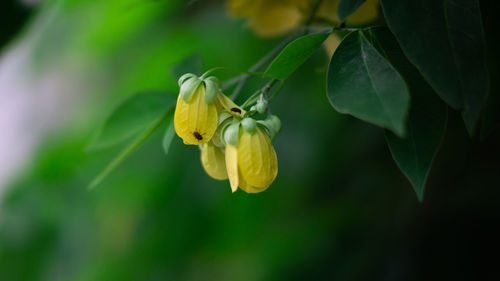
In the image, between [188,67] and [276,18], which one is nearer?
[188,67]

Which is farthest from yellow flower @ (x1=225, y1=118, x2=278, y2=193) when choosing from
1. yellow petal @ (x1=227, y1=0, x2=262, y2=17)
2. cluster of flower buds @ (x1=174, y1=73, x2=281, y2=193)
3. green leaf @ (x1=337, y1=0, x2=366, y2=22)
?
yellow petal @ (x1=227, y1=0, x2=262, y2=17)

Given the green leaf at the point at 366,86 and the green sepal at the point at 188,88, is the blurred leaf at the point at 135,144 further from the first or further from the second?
the green leaf at the point at 366,86

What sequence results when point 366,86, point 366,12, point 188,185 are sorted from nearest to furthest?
1. point 366,86
2. point 366,12
3. point 188,185

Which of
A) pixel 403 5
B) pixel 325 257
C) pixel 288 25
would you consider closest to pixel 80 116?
pixel 325 257

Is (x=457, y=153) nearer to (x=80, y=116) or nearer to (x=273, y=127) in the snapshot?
(x=273, y=127)

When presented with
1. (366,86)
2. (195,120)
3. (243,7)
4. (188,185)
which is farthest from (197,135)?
(188,185)

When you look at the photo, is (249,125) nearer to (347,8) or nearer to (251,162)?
(251,162)

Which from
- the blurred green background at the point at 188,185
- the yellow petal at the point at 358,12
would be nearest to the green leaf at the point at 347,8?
the yellow petal at the point at 358,12

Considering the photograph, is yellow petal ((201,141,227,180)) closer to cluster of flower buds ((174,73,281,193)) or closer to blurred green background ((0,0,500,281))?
cluster of flower buds ((174,73,281,193))
